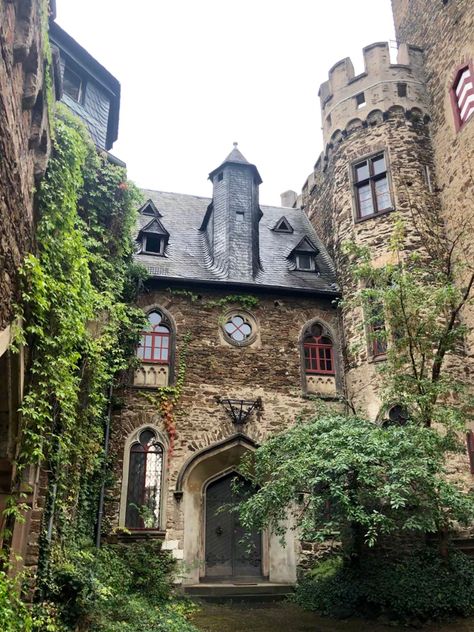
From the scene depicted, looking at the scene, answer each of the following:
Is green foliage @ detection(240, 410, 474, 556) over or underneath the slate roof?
underneath

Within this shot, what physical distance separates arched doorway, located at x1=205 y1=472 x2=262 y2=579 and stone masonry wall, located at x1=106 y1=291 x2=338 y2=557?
0.91 metres

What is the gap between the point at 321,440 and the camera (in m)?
8.34

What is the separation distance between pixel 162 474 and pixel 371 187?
8.61 m

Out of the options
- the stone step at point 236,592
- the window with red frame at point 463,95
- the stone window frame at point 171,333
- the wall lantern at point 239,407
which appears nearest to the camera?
the stone step at point 236,592

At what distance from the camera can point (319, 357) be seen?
43.6 feet

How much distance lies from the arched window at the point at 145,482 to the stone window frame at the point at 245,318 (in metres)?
2.77

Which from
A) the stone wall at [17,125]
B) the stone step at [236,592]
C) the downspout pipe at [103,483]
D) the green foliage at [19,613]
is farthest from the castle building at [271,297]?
the stone wall at [17,125]

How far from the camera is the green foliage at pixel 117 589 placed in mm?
6746

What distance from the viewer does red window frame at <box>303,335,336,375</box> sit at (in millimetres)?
13180

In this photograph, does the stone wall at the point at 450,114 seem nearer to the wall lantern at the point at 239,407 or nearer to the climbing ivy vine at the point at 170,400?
the wall lantern at the point at 239,407

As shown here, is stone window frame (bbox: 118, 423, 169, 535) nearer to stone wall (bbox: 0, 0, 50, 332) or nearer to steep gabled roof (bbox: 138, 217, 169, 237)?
steep gabled roof (bbox: 138, 217, 169, 237)

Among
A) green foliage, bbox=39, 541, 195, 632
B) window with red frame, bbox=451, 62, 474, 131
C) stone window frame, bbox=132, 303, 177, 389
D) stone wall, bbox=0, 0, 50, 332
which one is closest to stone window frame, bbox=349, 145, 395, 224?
window with red frame, bbox=451, 62, 474, 131

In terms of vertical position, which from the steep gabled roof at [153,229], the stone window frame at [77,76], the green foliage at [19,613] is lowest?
the green foliage at [19,613]

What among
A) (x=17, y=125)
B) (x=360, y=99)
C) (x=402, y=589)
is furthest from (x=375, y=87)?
(x=17, y=125)
